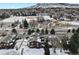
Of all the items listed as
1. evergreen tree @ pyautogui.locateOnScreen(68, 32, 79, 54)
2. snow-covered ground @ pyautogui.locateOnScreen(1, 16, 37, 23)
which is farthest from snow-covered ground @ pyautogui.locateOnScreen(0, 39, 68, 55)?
snow-covered ground @ pyautogui.locateOnScreen(1, 16, 37, 23)

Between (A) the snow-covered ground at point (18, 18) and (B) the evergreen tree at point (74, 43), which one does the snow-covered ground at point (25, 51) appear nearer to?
(B) the evergreen tree at point (74, 43)

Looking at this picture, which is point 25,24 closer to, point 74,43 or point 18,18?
point 18,18

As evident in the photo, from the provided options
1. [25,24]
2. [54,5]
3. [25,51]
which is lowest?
[25,51]

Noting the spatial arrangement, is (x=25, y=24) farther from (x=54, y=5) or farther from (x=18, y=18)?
(x=54, y=5)

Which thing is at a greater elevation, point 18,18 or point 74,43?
point 18,18

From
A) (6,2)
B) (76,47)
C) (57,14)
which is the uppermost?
(6,2)

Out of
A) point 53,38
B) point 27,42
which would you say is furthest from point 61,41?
point 27,42

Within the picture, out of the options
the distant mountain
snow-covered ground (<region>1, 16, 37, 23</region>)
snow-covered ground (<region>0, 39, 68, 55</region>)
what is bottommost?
snow-covered ground (<region>0, 39, 68, 55</region>)

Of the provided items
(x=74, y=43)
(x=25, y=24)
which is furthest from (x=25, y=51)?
(x=74, y=43)

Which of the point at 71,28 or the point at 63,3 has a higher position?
the point at 63,3

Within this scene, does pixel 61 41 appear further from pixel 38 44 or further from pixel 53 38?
pixel 38 44

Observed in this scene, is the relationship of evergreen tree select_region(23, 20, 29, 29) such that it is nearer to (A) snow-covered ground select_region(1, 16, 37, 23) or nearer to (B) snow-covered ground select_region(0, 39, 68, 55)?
(A) snow-covered ground select_region(1, 16, 37, 23)
